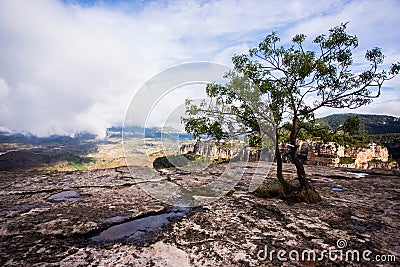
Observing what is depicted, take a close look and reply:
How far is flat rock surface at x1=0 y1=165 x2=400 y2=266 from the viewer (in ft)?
11.8

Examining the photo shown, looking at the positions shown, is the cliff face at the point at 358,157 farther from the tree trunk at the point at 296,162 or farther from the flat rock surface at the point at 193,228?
the flat rock surface at the point at 193,228

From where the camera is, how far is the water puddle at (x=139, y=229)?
14.1 ft

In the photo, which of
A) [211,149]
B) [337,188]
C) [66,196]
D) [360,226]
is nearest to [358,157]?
[337,188]

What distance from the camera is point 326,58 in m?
7.46

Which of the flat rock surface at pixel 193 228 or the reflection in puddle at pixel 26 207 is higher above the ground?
the flat rock surface at pixel 193 228

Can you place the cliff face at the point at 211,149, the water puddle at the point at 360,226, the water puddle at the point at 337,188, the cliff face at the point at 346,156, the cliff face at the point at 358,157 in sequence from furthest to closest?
the cliff face at the point at 358,157, the cliff face at the point at 346,156, the water puddle at the point at 337,188, the cliff face at the point at 211,149, the water puddle at the point at 360,226

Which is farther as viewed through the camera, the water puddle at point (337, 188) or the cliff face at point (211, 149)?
the water puddle at point (337, 188)

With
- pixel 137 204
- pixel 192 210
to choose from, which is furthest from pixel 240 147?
pixel 137 204

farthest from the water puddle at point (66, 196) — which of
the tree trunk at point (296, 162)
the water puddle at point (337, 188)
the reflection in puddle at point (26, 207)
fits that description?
the water puddle at point (337, 188)

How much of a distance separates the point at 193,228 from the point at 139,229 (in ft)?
3.93

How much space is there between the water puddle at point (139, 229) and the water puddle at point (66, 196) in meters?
3.18

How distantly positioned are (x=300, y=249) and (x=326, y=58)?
639 centimetres

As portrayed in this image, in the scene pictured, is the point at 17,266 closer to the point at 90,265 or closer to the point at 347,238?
the point at 90,265

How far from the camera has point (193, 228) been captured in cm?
480
